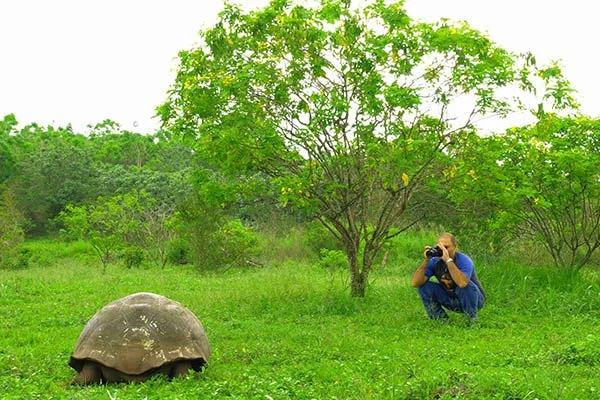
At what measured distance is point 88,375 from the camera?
5457 mm

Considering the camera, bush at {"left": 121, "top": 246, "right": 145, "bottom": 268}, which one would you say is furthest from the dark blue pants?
bush at {"left": 121, "top": 246, "right": 145, "bottom": 268}

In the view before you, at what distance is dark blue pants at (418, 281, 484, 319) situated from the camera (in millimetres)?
7762

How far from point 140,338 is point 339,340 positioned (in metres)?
2.10

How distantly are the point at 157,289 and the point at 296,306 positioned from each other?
3440mm

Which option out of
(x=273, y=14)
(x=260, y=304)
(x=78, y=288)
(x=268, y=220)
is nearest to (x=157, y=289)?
(x=78, y=288)

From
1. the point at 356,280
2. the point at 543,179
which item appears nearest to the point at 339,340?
the point at 356,280

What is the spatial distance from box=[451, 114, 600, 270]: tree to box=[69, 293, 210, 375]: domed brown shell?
187 inches

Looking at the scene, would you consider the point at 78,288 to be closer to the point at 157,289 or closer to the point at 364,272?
the point at 157,289

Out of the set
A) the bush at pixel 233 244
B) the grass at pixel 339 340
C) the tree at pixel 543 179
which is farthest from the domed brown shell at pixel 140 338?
the bush at pixel 233 244

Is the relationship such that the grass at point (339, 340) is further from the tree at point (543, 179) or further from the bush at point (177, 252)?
the bush at point (177, 252)

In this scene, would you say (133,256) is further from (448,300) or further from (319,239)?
(448,300)

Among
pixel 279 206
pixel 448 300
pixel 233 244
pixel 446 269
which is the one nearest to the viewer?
pixel 446 269

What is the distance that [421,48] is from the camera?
8859 millimetres

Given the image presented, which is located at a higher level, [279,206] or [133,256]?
[279,206]
